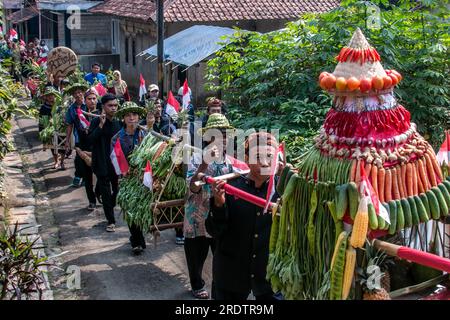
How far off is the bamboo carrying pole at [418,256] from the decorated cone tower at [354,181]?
4.3 inches

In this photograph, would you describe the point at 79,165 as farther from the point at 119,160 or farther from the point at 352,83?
the point at 352,83

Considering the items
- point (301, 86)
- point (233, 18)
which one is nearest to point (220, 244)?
point (301, 86)

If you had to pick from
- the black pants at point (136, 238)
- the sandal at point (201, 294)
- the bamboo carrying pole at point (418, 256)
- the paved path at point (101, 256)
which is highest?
the bamboo carrying pole at point (418, 256)

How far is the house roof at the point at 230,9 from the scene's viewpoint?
20.0 meters

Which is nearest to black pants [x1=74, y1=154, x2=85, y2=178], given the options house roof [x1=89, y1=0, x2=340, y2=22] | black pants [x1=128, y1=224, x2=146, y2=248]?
black pants [x1=128, y1=224, x2=146, y2=248]


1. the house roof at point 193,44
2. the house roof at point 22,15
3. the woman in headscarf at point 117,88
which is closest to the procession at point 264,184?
the woman in headscarf at point 117,88

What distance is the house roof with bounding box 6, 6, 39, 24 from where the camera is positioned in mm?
A: 34188

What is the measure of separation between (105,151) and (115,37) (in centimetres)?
1995

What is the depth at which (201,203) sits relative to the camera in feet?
23.2

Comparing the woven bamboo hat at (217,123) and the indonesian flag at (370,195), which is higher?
the indonesian flag at (370,195)

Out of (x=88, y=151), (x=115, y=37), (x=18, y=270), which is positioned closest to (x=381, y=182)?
(x=18, y=270)

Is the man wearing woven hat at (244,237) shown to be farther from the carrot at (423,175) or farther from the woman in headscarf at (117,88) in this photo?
the woman in headscarf at (117,88)

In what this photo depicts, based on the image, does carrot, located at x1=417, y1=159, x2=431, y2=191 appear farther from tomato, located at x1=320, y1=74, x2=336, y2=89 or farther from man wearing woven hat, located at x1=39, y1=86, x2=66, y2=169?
man wearing woven hat, located at x1=39, y1=86, x2=66, y2=169
